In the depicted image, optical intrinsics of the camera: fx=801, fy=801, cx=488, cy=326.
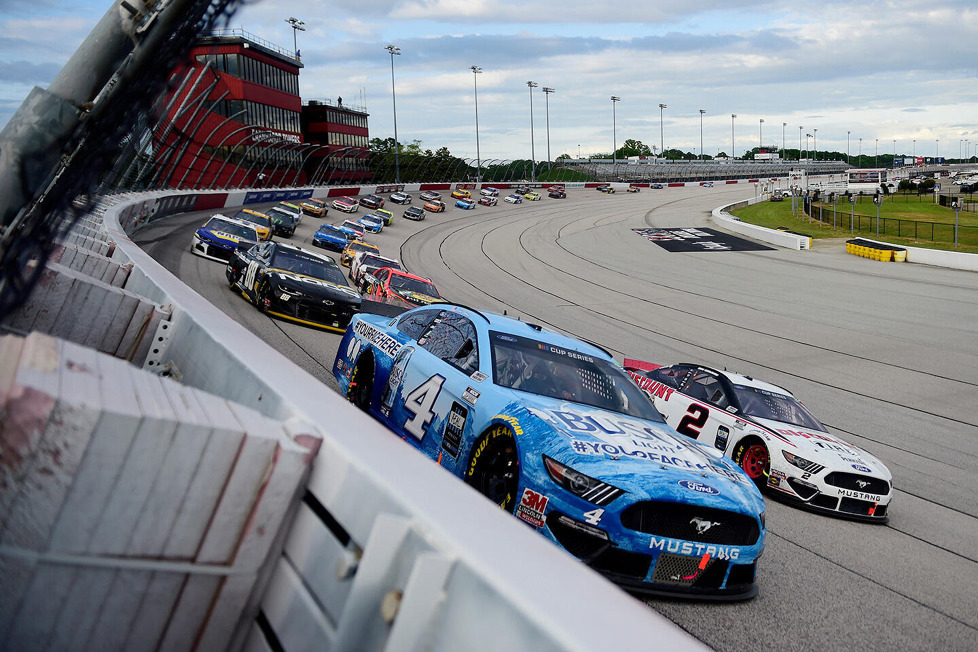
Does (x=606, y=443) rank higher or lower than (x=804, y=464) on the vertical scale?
higher

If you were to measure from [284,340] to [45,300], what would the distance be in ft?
27.3

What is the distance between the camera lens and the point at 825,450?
332 inches

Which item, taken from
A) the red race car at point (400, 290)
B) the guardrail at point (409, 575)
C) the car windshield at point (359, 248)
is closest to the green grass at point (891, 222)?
the car windshield at point (359, 248)

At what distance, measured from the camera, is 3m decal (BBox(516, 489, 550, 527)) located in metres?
4.84

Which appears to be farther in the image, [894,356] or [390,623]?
[894,356]

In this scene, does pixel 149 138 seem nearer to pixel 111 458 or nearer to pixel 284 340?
pixel 111 458

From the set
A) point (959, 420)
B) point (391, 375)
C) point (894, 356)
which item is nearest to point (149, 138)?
point (391, 375)

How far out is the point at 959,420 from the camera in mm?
12492

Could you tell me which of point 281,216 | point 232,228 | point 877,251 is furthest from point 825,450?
point 281,216

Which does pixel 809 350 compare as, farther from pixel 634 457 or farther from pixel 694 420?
pixel 634 457

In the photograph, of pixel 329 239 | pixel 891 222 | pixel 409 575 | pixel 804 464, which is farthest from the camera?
pixel 891 222

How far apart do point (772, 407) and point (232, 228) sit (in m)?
18.7

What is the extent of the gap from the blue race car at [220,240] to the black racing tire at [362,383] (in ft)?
50.8

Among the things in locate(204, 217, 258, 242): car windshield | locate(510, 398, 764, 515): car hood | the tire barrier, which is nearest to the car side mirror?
locate(510, 398, 764, 515): car hood
